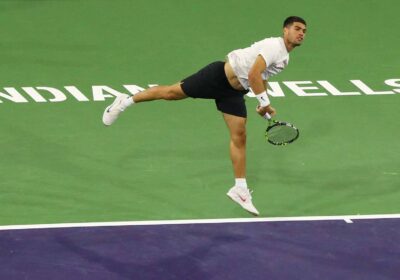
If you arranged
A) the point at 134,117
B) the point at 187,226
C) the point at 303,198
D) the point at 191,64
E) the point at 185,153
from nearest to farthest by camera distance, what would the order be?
the point at 187,226 → the point at 303,198 → the point at 185,153 → the point at 134,117 → the point at 191,64

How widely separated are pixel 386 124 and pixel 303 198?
8.40 ft

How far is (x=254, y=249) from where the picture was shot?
12047 millimetres

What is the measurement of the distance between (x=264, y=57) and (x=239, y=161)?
132 cm

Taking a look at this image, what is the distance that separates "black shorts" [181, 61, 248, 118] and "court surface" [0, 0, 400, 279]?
3.85ft

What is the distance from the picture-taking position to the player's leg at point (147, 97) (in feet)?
43.8

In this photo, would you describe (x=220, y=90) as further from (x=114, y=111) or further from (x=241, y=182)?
(x=114, y=111)

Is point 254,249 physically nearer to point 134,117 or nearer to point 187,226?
point 187,226

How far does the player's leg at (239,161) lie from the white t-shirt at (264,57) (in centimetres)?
42

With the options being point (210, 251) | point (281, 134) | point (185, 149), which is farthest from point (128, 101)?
point (210, 251)

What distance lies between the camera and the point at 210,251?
12023 mm

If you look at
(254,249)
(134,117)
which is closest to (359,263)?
(254,249)

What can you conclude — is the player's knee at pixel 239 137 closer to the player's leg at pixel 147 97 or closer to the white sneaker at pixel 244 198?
the white sneaker at pixel 244 198

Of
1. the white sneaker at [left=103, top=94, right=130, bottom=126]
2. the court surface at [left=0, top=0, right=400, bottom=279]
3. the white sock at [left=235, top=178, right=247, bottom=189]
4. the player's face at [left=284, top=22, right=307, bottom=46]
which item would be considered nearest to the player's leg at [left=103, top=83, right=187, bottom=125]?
the white sneaker at [left=103, top=94, right=130, bottom=126]

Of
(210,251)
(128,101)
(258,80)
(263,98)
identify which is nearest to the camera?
(210,251)
